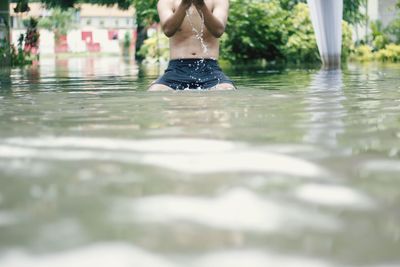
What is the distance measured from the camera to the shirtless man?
212 inches

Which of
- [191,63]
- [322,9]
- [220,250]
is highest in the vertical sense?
[322,9]

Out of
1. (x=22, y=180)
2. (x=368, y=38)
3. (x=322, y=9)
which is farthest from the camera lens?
(x=368, y=38)


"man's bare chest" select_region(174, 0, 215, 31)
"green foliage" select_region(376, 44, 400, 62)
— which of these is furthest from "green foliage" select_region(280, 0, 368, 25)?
"man's bare chest" select_region(174, 0, 215, 31)

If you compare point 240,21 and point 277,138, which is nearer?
point 277,138

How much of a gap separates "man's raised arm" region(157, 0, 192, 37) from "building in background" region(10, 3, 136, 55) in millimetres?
38922

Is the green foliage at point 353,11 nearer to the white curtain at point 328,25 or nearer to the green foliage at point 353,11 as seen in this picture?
the green foliage at point 353,11

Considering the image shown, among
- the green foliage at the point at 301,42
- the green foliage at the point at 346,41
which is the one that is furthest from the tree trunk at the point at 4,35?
the green foliage at the point at 346,41

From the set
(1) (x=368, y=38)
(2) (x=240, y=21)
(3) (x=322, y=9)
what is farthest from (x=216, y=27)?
(1) (x=368, y=38)

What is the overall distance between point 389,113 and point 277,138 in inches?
48.7

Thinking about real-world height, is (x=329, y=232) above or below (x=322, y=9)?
below

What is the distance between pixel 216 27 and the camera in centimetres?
533

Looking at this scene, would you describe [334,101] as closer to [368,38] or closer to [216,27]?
[216,27]

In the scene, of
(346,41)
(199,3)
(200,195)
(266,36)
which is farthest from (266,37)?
(200,195)

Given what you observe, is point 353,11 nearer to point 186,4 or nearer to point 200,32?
point 200,32
